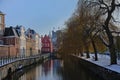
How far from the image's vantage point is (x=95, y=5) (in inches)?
1172

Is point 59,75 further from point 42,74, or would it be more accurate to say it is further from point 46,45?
point 46,45

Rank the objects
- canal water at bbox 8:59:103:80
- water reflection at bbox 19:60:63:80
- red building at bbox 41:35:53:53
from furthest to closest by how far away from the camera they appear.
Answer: red building at bbox 41:35:53:53 → water reflection at bbox 19:60:63:80 → canal water at bbox 8:59:103:80

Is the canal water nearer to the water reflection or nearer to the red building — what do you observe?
the water reflection

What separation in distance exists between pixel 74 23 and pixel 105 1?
58.6 feet

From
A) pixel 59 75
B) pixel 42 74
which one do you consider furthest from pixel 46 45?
pixel 59 75

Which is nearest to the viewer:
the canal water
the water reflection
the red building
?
the canal water

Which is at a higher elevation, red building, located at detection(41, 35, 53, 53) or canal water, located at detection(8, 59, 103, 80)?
red building, located at detection(41, 35, 53, 53)

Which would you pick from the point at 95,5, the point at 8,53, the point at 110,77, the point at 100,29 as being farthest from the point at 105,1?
the point at 8,53

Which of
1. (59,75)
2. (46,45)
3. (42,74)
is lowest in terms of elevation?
(42,74)

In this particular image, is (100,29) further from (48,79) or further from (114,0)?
(48,79)

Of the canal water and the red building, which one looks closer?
the canal water

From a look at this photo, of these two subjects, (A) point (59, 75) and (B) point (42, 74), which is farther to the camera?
(B) point (42, 74)

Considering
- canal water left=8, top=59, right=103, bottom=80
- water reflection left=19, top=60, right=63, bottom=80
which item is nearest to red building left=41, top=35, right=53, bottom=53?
water reflection left=19, top=60, right=63, bottom=80

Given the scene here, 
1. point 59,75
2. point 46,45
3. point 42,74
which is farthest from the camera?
Answer: point 46,45
